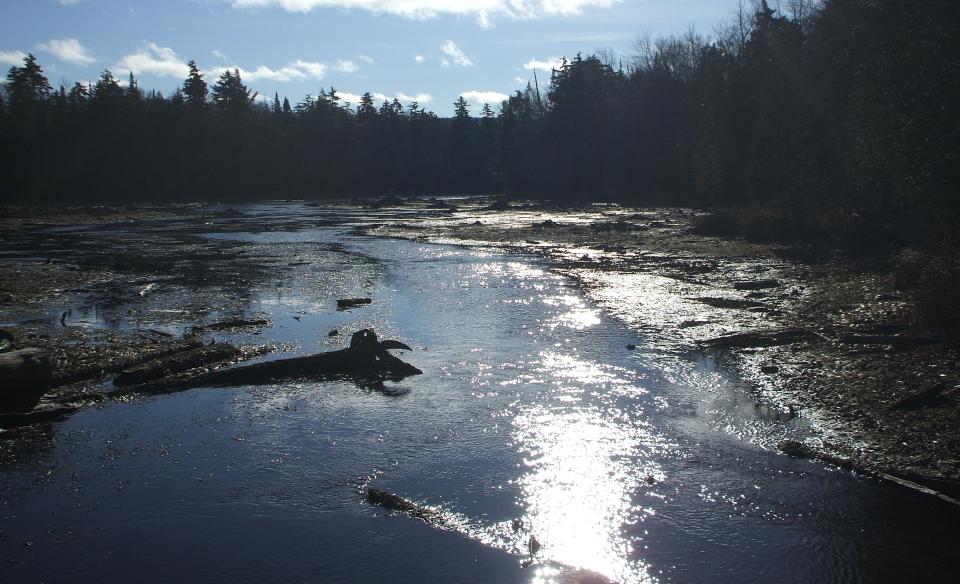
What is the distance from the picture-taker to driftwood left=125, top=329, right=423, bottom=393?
12398 millimetres

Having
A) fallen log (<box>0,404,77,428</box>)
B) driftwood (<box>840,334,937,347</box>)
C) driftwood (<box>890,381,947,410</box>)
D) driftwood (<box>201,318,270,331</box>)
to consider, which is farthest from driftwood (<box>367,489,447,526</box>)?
driftwood (<box>201,318,270,331</box>)

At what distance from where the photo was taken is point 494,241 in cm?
3922

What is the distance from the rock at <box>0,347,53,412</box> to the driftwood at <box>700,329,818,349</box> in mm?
11536

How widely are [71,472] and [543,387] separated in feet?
22.6

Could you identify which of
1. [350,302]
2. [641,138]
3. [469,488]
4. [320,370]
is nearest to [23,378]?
[320,370]

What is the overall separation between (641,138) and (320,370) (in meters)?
72.6

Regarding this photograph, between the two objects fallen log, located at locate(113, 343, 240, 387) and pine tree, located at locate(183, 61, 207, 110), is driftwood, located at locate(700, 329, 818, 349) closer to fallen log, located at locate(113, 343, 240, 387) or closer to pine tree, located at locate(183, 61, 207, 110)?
fallen log, located at locate(113, 343, 240, 387)

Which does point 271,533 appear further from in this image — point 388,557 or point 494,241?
point 494,241

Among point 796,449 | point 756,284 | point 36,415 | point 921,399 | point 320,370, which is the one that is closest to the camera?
point 796,449

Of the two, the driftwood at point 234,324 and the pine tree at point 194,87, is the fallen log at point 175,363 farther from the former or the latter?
the pine tree at point 194,87

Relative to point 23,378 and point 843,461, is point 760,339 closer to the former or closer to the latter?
point 843,461

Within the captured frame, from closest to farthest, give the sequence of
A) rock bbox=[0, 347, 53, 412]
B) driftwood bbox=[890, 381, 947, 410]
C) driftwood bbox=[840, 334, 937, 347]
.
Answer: driftwood bbox=[890, 381, 947, 410], rock bbox=[0, 347, 53, 412], driftwood bbox=[840, 334, 937, 347]

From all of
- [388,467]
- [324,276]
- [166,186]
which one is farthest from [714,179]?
[166,186]

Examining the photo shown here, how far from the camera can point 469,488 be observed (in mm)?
8453
